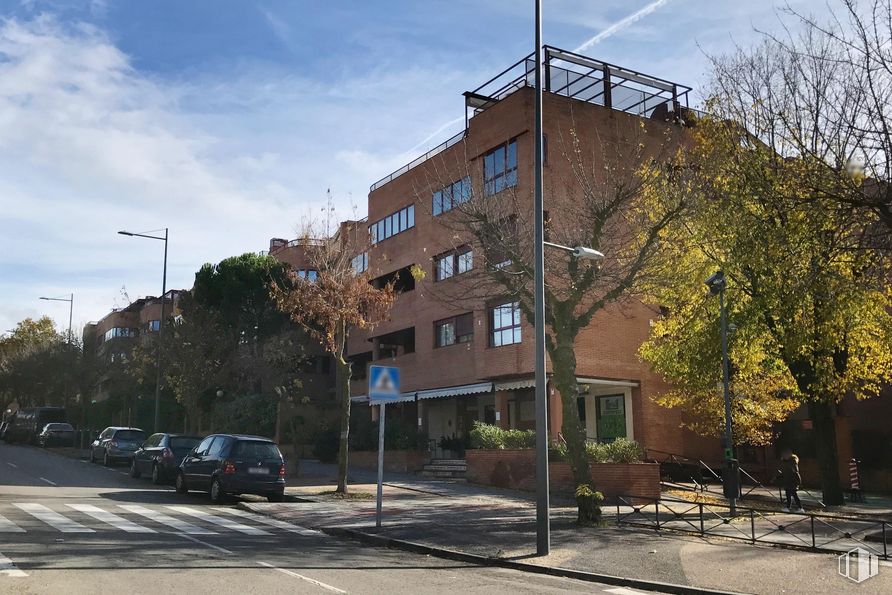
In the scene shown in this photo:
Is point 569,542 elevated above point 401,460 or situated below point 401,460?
below

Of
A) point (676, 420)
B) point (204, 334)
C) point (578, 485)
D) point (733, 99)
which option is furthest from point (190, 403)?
point (733, 99)

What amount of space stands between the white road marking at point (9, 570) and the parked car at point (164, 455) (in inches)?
505

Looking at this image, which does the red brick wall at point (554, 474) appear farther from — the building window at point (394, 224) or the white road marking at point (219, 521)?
the building window at point (394, 224)

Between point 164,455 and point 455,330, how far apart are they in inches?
512

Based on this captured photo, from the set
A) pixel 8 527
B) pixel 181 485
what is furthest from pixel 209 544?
pixel 181 485

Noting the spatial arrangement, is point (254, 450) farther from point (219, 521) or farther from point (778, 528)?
point (778, 528)

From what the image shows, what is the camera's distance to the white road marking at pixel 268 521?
14456 millimetres

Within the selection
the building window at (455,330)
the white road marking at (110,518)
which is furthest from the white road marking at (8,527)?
the building window at (455,330)

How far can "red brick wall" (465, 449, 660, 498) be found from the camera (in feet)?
65.0

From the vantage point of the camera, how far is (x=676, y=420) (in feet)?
98.3

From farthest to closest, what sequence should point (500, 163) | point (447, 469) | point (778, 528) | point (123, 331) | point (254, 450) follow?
point (123, 331)
point (500, 163)
point (447, 469)
point (254, 450)
point (778, 528)

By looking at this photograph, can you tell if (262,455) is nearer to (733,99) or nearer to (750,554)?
(750,554)

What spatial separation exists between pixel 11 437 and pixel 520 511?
43196 mm

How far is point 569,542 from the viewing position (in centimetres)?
1273
